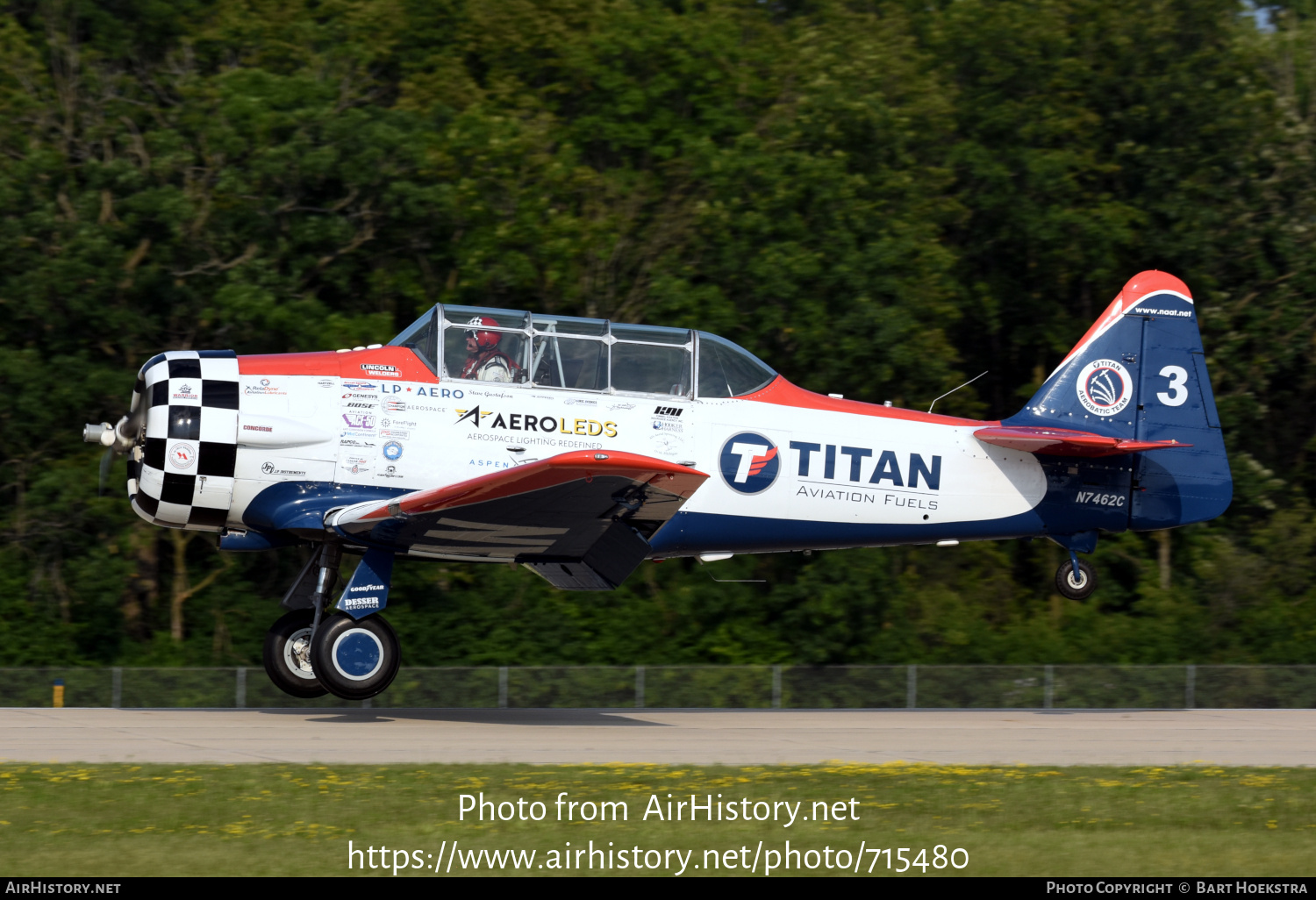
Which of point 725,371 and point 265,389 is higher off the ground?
point 725,371

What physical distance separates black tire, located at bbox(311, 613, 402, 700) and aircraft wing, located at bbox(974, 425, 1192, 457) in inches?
244

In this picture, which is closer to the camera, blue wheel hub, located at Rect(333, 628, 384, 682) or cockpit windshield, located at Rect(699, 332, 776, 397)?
blue wheel hub, located at Rect(333, 628, 384, 682)

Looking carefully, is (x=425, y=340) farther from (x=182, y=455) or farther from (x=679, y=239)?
(x=679, y=239)

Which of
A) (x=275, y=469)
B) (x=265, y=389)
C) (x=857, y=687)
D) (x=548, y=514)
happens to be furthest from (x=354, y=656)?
(x=857, y=687)

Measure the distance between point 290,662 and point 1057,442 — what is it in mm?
7714

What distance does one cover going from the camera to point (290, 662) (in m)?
13.1

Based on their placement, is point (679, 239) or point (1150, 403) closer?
point (1150, 403)

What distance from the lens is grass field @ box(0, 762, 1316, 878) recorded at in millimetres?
7488

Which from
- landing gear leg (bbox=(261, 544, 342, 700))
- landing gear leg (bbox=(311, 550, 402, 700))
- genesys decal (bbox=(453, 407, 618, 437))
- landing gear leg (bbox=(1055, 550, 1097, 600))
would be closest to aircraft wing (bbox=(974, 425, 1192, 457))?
landing gear leg (bbox=(1055, 550, 1097, 600))

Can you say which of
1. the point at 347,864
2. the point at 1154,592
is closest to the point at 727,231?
the point at 1154,592

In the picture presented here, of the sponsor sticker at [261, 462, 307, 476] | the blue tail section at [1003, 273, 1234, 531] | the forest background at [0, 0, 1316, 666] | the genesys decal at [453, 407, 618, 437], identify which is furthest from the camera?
the forest background at [0, 0, 1316, 666]

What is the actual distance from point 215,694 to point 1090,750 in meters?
9.84

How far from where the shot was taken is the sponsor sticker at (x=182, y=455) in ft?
39.3

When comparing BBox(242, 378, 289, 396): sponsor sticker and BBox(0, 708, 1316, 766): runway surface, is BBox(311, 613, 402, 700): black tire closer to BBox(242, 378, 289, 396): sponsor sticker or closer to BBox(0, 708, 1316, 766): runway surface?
BBox(0, 708, 1316, 766): runway surface
